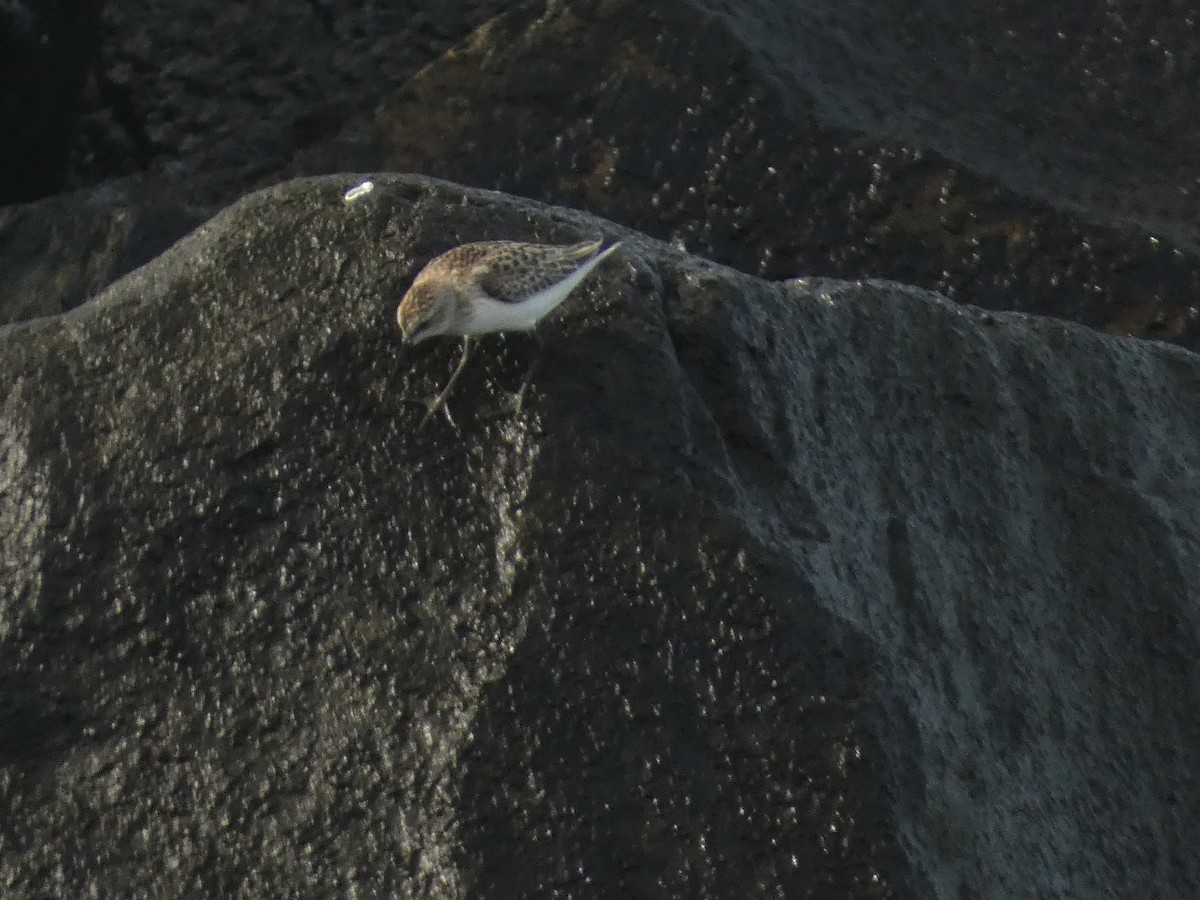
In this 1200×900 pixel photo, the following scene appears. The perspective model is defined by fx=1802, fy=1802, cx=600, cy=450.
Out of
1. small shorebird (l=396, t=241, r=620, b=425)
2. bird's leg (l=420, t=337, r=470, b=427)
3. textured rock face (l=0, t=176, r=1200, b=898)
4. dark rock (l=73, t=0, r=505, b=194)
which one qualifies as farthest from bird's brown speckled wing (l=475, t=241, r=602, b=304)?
dark rock (l=73, t=0, r=505, b=194)

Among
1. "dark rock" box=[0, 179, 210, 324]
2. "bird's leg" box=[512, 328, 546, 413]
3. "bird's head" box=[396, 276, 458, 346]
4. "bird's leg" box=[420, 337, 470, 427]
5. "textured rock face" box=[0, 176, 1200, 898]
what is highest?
"bird's head" box=[396, 276, 458, 346]

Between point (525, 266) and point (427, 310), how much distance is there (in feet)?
0.90

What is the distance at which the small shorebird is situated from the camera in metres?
4.21

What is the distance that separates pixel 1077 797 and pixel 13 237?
19.1ft

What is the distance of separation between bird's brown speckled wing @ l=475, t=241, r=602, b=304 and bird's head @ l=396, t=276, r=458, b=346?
0.09 m

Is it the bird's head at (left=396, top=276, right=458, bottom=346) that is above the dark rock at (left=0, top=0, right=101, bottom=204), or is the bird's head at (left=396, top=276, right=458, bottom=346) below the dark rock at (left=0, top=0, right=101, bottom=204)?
above

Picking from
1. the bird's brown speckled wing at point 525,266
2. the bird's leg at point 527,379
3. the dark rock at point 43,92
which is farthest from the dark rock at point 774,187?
the bird's leg at point 527,379

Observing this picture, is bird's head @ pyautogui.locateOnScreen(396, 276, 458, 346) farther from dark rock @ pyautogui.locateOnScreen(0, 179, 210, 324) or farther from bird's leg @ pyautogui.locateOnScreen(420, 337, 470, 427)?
dark rock @ pyautogui.locateOnScreen(0, 179, 210, 324)

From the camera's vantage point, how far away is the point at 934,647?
→ 460 centimetres

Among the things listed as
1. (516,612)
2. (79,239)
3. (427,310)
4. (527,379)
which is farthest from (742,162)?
(516,612)

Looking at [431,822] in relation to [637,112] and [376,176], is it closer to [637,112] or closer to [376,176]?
[376,176]

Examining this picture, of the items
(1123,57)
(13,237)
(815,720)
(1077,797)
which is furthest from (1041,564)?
(13,237)

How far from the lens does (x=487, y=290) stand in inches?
165

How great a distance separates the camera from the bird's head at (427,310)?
423cm
